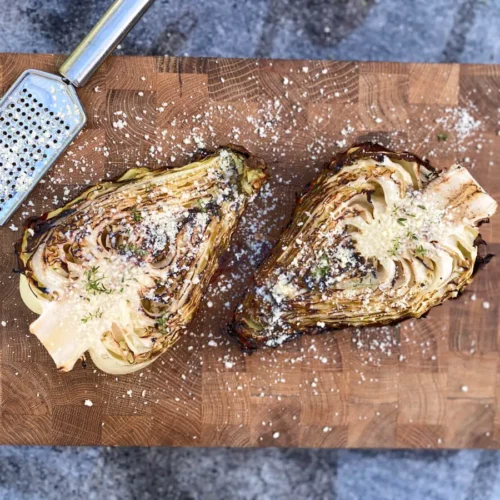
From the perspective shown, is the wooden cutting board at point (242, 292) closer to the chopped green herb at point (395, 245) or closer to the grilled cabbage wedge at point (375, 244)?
the grilled cabbage wedge at point (375, 244)

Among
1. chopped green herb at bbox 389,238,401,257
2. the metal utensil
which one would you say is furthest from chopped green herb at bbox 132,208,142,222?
chopped green herb at bbox 389,238,401,257

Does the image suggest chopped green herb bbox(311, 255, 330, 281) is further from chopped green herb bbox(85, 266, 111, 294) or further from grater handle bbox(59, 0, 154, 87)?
grater handle bbox(59, 0, 154, 87)

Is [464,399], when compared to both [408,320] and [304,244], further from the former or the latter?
[304,244]

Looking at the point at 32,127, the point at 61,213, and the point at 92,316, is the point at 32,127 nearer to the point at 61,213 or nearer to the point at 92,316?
A: the point at 61,213

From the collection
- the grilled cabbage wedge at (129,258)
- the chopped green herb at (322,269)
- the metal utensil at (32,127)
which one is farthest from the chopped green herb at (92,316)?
the chopped green herb at (322,269)

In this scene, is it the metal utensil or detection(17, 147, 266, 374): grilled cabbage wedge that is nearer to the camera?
detection(17, 147, 266, 374): grilled cabbage wedge
